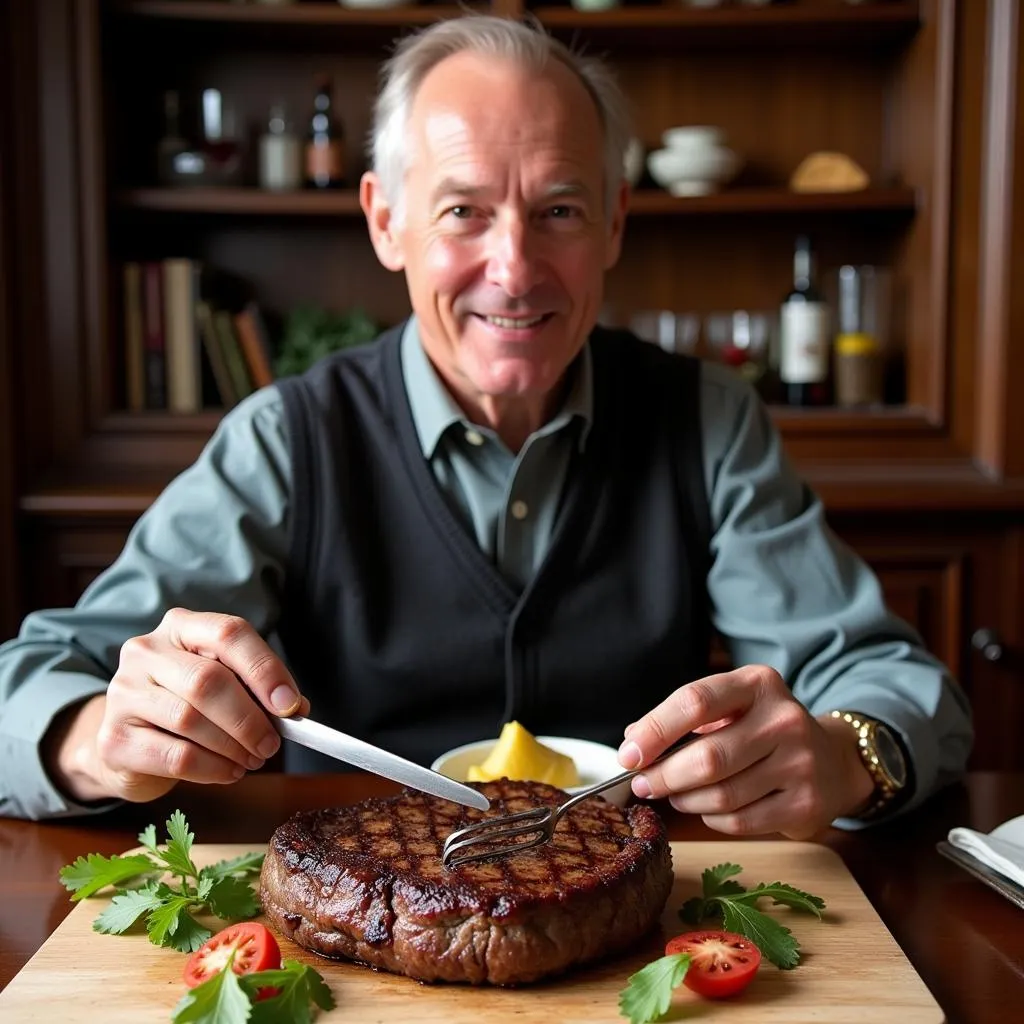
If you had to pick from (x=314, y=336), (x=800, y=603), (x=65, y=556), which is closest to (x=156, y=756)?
(x=800, y=603)

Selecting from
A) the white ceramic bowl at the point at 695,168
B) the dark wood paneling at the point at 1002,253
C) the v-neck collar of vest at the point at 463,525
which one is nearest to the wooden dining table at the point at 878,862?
the v-neck collar of vest at the point at 463,525

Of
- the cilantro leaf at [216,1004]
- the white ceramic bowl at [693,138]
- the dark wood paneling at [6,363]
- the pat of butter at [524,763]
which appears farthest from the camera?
the white ceramic bowl at [693,138]

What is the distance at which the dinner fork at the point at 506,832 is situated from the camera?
1.09 metres

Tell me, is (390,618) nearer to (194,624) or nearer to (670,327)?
(194,624)

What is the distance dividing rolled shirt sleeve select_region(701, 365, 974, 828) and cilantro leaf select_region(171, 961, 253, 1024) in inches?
33.2

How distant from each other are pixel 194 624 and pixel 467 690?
0.64 meters

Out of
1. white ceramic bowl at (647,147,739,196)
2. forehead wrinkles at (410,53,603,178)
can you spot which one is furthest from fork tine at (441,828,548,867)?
white ceramic bowl at (647,147,739,196)

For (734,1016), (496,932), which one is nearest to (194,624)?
(496,932)

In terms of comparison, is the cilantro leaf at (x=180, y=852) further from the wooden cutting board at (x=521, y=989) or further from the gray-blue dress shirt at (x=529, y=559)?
the gray-blue dress shirt at (x=529, y=559)

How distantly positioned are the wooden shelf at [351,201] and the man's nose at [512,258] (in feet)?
5.04

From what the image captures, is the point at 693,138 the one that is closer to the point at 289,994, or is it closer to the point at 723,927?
the point at 723,927

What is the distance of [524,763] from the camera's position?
1357 millimetres

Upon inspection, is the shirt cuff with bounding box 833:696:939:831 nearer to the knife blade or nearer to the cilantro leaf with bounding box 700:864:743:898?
the cilantro leaf with bounding box 700:864:743:898

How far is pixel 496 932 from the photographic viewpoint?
3.20ft
